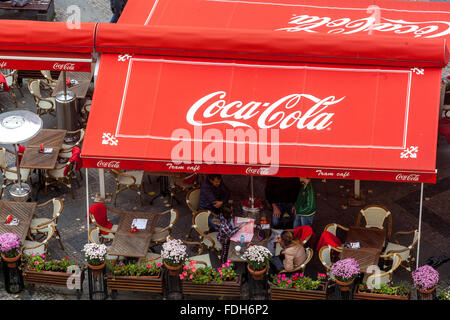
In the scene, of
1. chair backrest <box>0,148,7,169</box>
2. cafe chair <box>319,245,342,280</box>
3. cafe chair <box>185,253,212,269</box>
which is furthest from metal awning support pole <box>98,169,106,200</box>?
cafe chair <box>319,245,342,280</box>

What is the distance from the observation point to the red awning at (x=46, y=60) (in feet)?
58.5

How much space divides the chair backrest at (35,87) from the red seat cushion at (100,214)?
17.6 ft

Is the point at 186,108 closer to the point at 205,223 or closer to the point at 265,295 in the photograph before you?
the point at 205,223

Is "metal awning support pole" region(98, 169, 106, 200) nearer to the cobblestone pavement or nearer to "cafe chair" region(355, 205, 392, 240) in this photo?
the cobblestone pavement

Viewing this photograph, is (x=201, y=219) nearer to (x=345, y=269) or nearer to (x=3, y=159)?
(x=345, y=269)

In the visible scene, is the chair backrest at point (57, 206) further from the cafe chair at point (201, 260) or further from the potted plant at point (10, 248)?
the cafe chair at point (201, 260)

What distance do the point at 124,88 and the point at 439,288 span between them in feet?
24.4

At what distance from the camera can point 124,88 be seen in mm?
17219

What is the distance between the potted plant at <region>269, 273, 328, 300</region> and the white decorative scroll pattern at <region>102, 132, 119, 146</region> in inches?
159

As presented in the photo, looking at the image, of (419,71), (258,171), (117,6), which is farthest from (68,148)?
(419,71)

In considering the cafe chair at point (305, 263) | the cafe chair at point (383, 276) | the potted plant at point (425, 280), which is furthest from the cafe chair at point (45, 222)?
the potted plant at point (425, 280)

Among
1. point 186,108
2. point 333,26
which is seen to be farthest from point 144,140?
point 333,26

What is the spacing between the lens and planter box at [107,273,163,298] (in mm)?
16531
